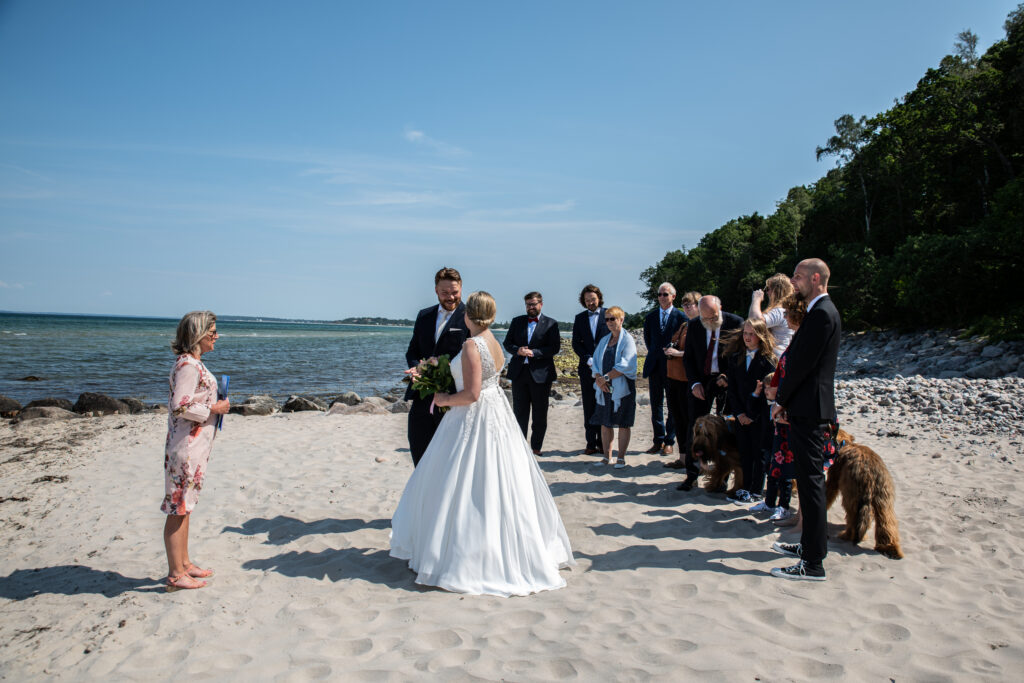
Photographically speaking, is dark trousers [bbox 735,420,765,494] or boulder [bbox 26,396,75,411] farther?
boulder [bbox 26,396,75,411]

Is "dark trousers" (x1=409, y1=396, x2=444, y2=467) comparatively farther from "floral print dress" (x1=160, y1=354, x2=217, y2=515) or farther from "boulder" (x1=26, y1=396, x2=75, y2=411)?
"boulder" (x1=26, y1=396, x2=75, y2=411)

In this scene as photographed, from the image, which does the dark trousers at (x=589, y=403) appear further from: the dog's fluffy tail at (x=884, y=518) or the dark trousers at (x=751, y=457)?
the dog's fluffy tail at (x=884, y=518)

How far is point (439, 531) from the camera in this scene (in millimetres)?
4230

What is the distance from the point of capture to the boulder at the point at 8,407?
46.3 ft

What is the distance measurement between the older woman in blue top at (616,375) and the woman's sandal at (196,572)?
4774 mm

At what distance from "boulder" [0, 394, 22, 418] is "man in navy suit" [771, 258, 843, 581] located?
669 inches

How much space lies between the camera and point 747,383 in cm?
604

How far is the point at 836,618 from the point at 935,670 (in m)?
0.61

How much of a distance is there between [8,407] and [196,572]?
14.3m

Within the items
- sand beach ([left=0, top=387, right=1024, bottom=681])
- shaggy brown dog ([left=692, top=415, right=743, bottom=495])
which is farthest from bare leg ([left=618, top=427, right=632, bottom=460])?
shaggy brown dog ([left=692, top=415, right=743, bottom=495])

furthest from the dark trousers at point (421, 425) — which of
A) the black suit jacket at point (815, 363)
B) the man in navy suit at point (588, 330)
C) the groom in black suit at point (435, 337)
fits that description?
the man in navy suit at point (588, 330)

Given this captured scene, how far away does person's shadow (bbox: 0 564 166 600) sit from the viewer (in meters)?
4.33

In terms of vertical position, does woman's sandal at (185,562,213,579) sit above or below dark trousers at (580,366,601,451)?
below

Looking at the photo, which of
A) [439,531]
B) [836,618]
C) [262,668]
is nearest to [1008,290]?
[836,618]
